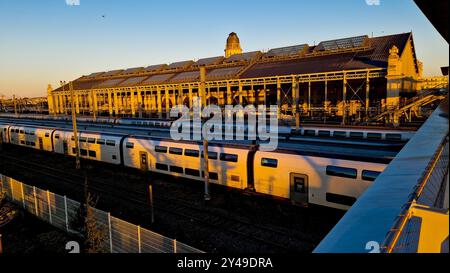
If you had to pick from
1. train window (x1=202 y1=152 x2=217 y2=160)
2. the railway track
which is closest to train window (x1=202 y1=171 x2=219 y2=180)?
train window (x1=202 y1=152 x2=217 y2=160)

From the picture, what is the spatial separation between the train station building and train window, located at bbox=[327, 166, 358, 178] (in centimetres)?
2059

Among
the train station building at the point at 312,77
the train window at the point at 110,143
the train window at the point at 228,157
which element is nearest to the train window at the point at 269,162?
the train window at the point at 228,157

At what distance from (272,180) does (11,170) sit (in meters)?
25.0

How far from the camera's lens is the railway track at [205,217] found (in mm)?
12992

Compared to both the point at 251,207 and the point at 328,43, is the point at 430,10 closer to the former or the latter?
the point at 251,207

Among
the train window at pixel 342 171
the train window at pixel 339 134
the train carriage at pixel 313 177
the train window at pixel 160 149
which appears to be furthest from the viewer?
the train window at pixel 339 134

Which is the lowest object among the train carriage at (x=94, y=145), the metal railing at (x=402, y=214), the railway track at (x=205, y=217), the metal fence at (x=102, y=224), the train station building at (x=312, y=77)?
the railway track at (x=205, y=217)

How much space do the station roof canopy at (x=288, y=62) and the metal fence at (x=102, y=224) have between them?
3793cm

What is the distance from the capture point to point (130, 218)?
15953 millimetres

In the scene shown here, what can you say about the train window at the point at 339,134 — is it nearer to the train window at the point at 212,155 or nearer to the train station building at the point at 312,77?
the train station building at the point at 312,77

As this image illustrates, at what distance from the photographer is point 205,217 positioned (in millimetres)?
15828

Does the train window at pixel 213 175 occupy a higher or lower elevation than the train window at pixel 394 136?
lower

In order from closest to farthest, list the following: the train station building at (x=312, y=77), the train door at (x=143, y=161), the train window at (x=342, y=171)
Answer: the train window at (x=342, y=171), the train door at (x=143, y=161), the train station building at (x=312, y=77)

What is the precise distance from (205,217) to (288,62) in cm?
4313
